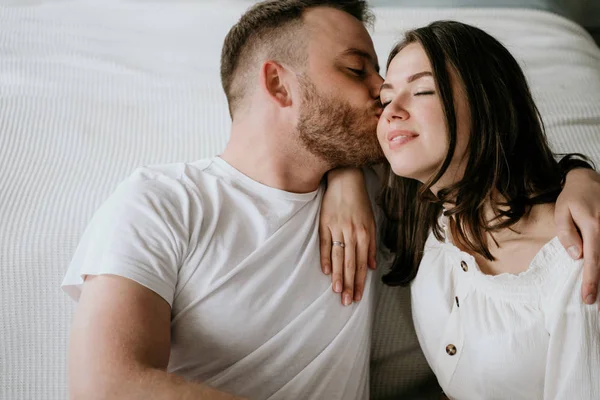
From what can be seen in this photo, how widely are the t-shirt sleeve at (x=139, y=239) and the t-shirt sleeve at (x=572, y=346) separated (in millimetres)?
564

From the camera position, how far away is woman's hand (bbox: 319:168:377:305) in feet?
3.36

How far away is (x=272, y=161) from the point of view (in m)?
1.11

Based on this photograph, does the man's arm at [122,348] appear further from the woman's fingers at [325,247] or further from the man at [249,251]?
the woman's fingers at [325,247]

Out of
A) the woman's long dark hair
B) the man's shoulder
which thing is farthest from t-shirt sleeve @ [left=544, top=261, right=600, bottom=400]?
the man's shoulder

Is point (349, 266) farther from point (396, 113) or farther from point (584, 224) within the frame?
point (584, 224)

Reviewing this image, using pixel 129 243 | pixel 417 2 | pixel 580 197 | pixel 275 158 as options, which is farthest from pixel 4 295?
pixel 417 2

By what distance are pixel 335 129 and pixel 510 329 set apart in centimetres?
47

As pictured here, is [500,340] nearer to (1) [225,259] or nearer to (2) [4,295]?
(1) [225,259]

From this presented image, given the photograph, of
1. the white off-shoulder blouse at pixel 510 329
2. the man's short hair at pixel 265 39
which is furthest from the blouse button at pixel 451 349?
the man's short hair at pixel 265 39

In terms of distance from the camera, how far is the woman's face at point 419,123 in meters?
0.93

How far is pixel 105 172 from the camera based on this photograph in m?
1.19

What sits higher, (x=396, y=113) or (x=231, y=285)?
(x=396, y=113)

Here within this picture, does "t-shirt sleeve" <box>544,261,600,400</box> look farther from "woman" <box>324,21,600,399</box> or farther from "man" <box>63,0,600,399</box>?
"man" <box>63,0,600,399</box>

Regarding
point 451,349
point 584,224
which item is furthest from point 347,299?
point 584,224
